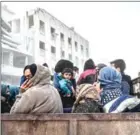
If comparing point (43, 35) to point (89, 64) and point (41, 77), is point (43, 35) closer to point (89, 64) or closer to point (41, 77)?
point (89, 64)

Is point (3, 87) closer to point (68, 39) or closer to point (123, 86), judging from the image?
point (123, 86)

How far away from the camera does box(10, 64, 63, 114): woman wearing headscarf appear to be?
8.94 ft

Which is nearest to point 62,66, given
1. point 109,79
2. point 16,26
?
point 109,79

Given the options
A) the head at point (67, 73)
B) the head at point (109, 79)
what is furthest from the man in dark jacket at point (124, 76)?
the head at point (109, 79)

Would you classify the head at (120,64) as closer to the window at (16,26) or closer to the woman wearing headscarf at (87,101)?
the woman wearing headscarf at (87,101)

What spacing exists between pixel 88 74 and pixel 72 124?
82.6 inches

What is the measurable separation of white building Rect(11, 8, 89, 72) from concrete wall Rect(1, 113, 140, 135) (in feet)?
62.9

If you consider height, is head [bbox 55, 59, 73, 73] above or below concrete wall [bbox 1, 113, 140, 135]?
above

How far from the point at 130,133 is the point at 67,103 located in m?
1.38

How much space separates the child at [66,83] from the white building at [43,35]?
17.8 meters

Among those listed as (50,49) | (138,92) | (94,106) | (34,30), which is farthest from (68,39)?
(94,106)

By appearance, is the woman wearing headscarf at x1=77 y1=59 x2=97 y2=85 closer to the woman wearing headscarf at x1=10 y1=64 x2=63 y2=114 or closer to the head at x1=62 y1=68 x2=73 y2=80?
the head at x1=62 y1=68 x2=73 y2=80

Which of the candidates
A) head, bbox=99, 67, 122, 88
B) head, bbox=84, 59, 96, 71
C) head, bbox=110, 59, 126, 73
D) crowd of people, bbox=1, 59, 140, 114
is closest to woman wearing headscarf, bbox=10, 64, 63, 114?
crowd of people, bbox=1, 59, 140, 114

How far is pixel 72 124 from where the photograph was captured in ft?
7.78
